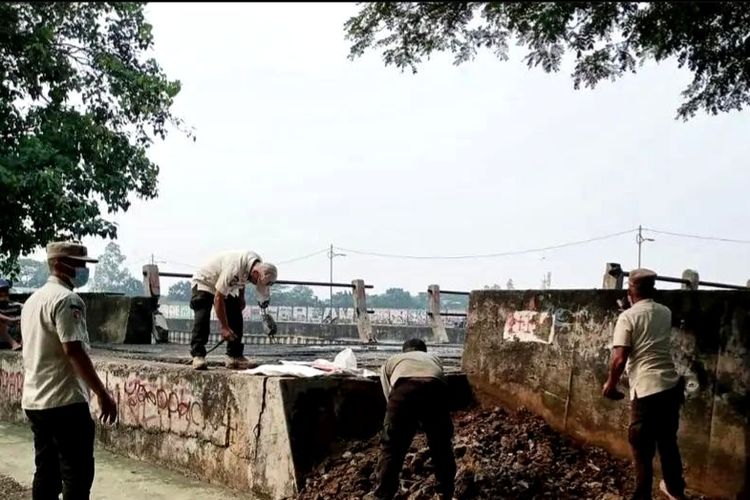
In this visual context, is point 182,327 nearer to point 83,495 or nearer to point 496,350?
point 496,350

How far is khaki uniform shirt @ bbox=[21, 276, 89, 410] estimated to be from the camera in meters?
4.30

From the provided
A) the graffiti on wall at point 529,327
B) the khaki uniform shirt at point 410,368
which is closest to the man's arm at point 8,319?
the khaki uniform shirt at point 410,368

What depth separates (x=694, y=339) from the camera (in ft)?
17.0

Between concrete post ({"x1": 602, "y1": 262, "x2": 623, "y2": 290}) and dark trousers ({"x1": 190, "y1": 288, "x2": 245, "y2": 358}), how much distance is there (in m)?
5.28

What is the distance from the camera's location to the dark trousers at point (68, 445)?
433cm

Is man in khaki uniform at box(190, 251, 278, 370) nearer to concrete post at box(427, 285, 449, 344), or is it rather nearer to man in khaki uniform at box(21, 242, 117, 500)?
man in khaki uniform at box(21, 242, 117, 500)

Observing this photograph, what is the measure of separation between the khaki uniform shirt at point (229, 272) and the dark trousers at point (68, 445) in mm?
2167

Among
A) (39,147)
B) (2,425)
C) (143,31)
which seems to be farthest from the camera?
(143,31)

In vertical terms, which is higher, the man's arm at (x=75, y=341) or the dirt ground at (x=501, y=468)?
the man's arm at (x=75, y=341)

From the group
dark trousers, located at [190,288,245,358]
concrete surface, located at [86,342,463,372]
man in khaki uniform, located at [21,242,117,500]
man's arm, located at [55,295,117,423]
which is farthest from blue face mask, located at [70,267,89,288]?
concrete surface, located at [86,342,463,372]

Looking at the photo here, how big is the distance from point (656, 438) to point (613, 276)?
5413 mm

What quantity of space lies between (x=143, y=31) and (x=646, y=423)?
953 centimetres

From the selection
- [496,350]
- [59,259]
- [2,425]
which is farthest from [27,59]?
[496,350]

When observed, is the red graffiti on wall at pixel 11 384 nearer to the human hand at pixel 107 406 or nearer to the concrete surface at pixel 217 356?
the concrete surface at pixel 217 356
